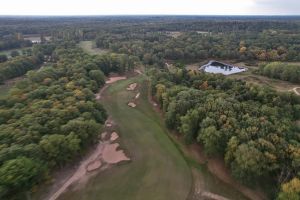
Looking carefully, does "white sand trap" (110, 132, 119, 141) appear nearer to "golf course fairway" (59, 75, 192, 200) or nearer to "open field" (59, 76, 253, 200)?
"golf course fairway" (59, 75, 192, 200)

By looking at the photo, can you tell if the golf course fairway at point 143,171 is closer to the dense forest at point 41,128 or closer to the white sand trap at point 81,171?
the white sand trap at point 81,171

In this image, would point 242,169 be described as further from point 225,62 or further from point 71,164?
point 225,62

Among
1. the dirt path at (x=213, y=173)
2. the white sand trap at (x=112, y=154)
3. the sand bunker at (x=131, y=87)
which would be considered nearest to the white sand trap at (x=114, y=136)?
the white sand trap at (x=112, y=154)

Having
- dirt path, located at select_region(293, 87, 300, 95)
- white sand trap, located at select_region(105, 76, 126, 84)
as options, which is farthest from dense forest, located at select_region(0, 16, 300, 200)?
dirt path, located at select_region(293, 87, 300, 95)

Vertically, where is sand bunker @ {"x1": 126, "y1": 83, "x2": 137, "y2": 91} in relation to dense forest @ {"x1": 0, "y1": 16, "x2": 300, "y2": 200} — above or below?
below

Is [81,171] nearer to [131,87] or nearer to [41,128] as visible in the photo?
[41,128]

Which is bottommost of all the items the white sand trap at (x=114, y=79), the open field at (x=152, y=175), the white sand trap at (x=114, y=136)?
the open field at (x=152, y=175)
